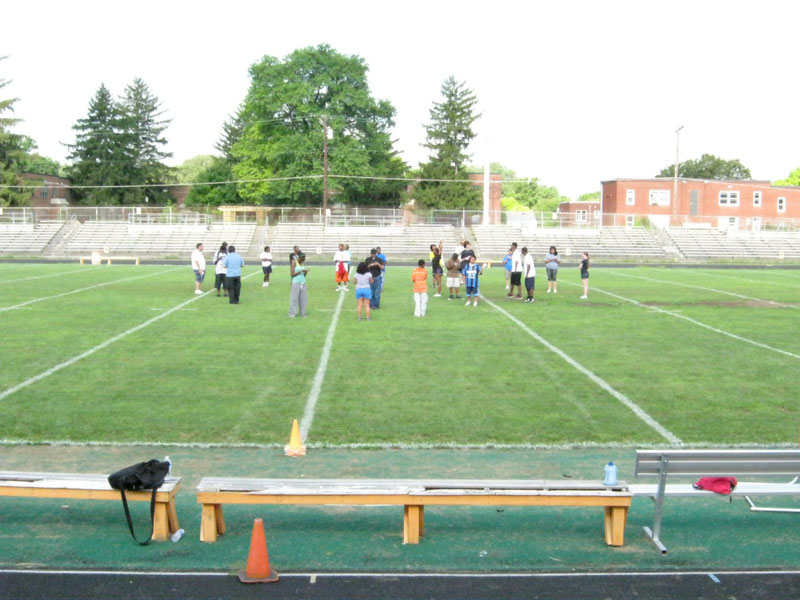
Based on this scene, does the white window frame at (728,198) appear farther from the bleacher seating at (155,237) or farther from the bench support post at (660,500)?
the bench support post at (660,500)

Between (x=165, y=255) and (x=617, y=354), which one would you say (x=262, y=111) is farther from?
(x=617, y=354)

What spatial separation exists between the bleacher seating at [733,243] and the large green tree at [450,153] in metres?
21.8

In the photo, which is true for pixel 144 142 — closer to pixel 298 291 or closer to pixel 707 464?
pixel 298 291

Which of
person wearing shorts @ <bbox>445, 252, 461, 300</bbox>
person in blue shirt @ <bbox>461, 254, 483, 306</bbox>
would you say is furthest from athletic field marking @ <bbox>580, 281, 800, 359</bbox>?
person wearing shorts @ <bbox>445, 252, 461, 300</bbox>

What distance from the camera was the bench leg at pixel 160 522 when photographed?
619 centimetres

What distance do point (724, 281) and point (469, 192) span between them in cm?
4273

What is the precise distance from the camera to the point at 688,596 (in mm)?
5324

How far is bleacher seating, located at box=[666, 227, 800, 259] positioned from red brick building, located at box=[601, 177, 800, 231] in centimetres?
1486

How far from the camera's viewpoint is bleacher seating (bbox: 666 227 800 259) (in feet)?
180

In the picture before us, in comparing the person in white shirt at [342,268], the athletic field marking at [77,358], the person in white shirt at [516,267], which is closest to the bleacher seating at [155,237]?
the person in white shirt at [342,268]

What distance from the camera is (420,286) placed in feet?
64.3

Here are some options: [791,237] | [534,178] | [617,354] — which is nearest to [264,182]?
[791,237]

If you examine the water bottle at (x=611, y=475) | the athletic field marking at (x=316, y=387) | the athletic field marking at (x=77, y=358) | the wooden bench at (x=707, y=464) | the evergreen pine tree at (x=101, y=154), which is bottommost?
the athletic field marking at (x=316, y=387)

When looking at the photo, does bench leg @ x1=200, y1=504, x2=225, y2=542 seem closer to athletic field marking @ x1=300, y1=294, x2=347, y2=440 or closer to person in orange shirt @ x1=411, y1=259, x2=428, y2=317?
athletic field marking @ x1=300, y1=294, x2=347, y2=440
